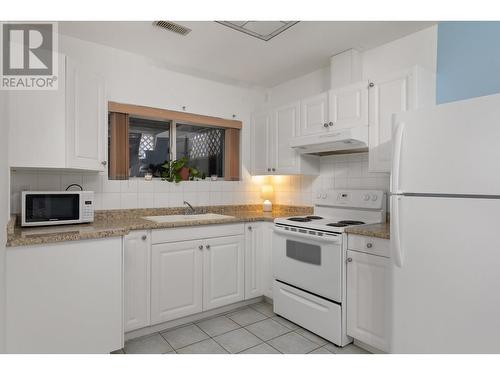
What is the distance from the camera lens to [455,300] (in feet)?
5.11

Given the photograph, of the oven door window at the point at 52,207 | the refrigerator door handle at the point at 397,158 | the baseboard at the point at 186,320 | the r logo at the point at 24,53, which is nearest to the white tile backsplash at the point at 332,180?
the refrigerator door handle at the point at 397,158

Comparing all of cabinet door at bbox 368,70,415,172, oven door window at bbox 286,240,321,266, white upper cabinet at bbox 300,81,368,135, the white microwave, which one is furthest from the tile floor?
white upper cabinet at bbox 300,81,368,135

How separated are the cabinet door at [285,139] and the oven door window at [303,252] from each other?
833mm

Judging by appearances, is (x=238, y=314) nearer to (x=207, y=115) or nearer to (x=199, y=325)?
(x=199, y=325)

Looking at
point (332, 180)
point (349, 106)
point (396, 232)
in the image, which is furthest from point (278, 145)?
point (396, 232)

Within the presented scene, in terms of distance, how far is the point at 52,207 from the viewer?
2166mm

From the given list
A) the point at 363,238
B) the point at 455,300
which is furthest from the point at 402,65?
the point at 455,300

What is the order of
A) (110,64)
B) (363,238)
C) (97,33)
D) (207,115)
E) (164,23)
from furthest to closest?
(207,115) < (110,64) < (97,33) < (164,23) < (363,238)

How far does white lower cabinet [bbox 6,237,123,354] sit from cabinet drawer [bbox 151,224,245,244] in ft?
1.30

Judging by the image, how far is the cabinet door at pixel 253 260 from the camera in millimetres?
2895

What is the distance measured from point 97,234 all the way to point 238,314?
4.90 feet

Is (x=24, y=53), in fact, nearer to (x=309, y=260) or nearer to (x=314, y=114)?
(x=314, y=114)

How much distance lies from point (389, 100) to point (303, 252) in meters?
1.35

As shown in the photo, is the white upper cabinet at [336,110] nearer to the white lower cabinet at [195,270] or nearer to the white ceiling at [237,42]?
the white ceiling at [237,42]
